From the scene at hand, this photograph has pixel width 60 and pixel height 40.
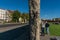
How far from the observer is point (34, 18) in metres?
5.66

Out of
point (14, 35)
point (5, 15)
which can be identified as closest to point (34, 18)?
point (14, 35)

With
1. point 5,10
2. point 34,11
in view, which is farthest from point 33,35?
point 5,10

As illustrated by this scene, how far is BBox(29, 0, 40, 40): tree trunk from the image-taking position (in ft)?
18.5

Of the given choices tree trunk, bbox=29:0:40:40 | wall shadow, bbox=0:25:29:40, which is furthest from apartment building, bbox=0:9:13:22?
tree trunk, bbox=29:0:40:40

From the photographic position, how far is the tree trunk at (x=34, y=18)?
5.62 meters

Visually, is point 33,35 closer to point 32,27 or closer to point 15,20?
point 32,27

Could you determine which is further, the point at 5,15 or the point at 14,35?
the point at 5,15

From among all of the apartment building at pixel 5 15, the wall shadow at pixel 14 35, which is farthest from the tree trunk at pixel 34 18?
the apartment building at pixel 5 15

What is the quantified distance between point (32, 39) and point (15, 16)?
465 feet

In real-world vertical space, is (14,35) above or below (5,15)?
below

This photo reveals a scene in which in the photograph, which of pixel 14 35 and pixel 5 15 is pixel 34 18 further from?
pixel 5 15

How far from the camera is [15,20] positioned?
15625 cm

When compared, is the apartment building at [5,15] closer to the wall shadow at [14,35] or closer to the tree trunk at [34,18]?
the wall shadow at [14,35]

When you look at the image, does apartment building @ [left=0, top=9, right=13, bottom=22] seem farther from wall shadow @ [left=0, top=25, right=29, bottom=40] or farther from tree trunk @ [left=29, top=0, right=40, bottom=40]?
tree trunk @ [left=29, top=0, right=40, bottom=40]
